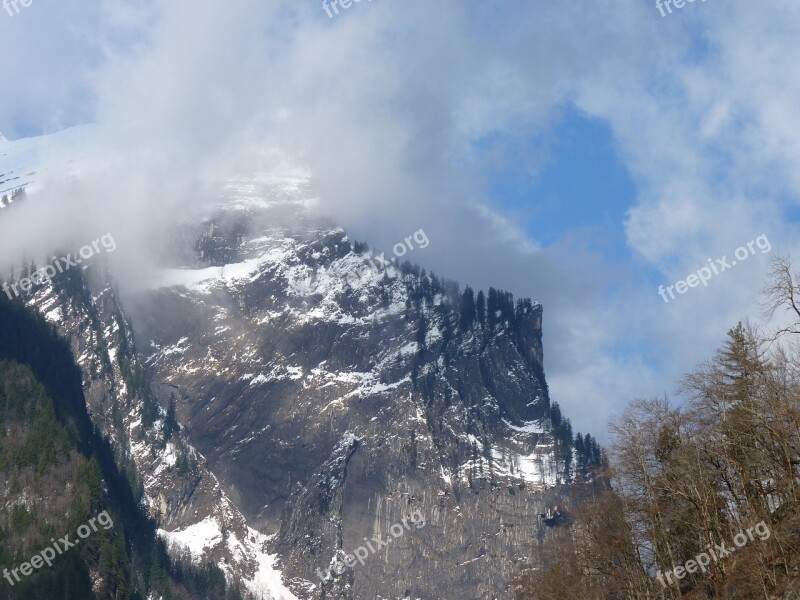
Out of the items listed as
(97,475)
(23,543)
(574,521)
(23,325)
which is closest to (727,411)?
(574,521)

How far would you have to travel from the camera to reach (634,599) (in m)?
58.9

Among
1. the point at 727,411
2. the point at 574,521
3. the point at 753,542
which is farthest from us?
the point at 574,521

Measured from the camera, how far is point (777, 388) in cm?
4809

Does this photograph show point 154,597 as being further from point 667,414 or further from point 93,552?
point 667,414

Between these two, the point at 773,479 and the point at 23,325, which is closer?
the point at 773,479

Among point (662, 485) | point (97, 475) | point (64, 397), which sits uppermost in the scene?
point (64, 397)

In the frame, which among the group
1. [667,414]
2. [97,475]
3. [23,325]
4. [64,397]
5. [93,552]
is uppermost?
[23,325]

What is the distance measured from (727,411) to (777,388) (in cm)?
349

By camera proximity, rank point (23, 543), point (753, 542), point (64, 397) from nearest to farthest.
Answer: point (753, 542), point (23, 543), point (64, 397)

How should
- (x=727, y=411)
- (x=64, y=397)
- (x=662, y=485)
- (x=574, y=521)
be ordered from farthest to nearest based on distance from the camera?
(x=64, y=397) → (x=574, y=521) → (x=662, y=485) → (x=727, y=411)

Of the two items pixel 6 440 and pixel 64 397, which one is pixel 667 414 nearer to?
pixel 6 440

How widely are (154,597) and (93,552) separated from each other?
44992mm

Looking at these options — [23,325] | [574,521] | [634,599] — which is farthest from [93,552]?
[634,599]

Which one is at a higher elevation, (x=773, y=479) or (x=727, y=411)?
(x=727, y=411)
